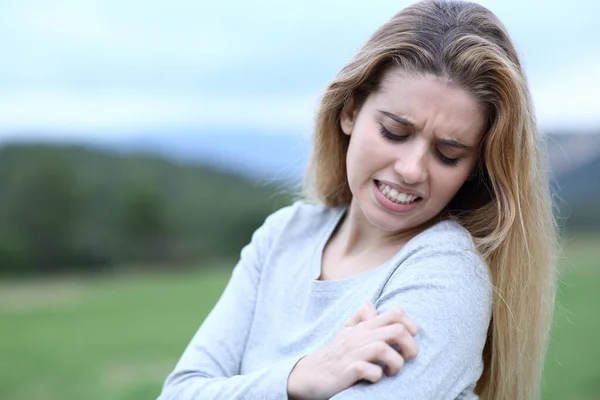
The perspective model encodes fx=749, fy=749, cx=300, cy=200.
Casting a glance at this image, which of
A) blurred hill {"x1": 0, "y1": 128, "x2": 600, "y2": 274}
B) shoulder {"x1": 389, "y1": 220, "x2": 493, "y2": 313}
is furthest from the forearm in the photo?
blurred hill {"x1": 0, "y1": 128, "x2": 600, "y2": 274}

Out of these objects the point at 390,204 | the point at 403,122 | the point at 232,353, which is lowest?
the point at 232,353

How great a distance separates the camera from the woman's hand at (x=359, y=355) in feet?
5.16

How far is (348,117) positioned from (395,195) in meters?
0.35

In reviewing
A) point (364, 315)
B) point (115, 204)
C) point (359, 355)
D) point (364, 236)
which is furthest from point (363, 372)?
point (115, 204)

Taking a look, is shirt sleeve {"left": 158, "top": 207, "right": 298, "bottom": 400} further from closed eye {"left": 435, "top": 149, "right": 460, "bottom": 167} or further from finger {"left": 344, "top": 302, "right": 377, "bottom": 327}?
closed eye {"left": 435, "top": 149, "right": 460, "bottom": 167}

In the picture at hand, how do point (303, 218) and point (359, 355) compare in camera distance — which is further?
point (303, 218)

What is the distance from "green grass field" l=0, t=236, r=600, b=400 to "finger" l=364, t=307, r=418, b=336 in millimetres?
3281

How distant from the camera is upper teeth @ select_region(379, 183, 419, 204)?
189 centimetres

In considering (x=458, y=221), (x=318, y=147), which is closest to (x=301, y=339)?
(x=458, y=221)

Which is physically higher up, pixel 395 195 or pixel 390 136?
pixel 390 136

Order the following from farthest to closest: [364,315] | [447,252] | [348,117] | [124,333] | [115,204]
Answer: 1. [115,204]
2. [124,333]
3. [348,117]
4. [447,252]
5. [364,315]

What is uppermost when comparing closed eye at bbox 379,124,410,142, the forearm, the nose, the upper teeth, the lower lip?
closed eye at bbox 379,124,410,142

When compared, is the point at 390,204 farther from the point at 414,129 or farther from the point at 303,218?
the point at 303,218

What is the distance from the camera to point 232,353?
6.98 feet
